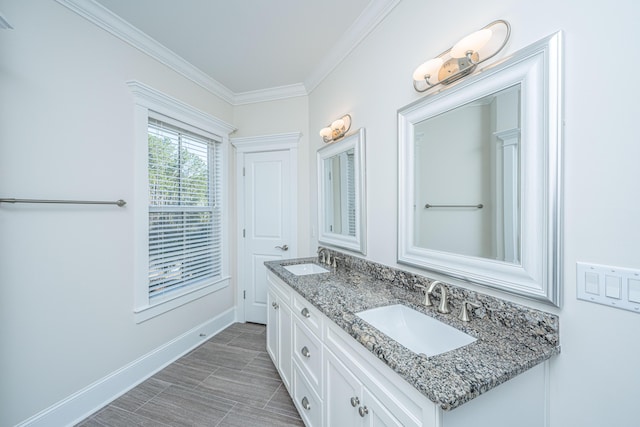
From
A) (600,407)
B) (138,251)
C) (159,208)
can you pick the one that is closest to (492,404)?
(600,407)

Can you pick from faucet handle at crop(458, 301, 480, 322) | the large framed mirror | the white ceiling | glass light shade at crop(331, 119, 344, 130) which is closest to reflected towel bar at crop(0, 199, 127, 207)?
the white ceiling

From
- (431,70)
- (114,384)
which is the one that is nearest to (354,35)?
(431,70)

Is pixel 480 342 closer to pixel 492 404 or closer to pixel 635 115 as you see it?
pixel 492 404

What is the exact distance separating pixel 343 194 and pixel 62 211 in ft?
6.34

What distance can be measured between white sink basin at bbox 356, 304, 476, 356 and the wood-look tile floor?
101cm

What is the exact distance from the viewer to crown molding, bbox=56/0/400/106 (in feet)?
5.51

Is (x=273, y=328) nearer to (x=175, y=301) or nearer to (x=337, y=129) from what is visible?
(x=175, y=301)

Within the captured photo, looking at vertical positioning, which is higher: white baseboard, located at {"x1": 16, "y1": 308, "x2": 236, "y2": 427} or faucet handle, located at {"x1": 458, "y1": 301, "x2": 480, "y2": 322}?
faucet handle, located at {"x1": 458, "y1": 301, "x2": 480, "y2": 322}

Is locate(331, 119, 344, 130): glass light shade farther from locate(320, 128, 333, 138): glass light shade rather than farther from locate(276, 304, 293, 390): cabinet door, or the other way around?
locate(276, 304, 293, 390): cabinet door

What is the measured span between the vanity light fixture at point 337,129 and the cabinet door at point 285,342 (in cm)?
146

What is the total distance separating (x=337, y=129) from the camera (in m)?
2.17

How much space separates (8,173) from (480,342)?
2.44 metres

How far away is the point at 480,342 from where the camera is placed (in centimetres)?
89

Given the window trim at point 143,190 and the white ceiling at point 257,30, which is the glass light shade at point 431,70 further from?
the window trim at point 143,190
